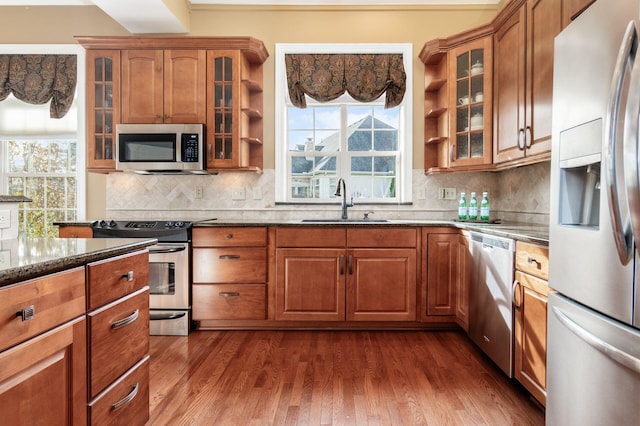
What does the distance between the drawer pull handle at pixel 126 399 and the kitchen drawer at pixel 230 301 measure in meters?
1.47

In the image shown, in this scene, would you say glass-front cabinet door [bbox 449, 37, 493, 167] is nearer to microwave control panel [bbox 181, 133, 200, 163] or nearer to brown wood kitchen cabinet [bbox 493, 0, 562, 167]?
brown wood kitchen cabinet [bbox 493, 0, 562, 167]

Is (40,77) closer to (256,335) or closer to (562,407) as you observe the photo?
(256,335)

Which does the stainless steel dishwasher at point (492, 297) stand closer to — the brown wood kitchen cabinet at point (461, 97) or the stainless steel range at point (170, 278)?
the brown wood kitchen cabinet at point (461, 97)

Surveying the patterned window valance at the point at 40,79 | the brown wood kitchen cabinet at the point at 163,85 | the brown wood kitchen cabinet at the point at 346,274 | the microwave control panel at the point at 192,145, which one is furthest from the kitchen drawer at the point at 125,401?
the patterned window valance at the point at 40,79

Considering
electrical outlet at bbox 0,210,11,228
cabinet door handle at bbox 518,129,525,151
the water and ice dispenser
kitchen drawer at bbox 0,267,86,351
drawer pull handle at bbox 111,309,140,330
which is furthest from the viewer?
cabinet door handle at bbox 518,129,525,151

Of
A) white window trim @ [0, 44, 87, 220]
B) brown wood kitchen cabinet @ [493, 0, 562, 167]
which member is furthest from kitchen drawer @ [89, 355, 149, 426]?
white window trim @ [0, 44, 87, 220]

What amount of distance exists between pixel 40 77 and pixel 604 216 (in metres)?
4.41

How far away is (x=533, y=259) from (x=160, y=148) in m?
2.82

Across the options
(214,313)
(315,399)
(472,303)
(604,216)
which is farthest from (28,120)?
(604,216)

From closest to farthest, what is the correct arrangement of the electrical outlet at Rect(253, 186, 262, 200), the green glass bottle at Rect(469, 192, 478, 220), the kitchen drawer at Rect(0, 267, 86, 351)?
the kitchen drawer at Rect(0, 267, 86, 351), the green glass bottle at Rect(469, 192, 478, 220), the electrical outlet at Rect(253, 186, 262, 200)

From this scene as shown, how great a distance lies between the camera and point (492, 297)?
2.37 metres

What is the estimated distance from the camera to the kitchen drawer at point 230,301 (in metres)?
3.07

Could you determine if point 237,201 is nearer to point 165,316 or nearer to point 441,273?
point 165,316

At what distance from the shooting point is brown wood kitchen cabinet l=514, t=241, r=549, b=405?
183cm
